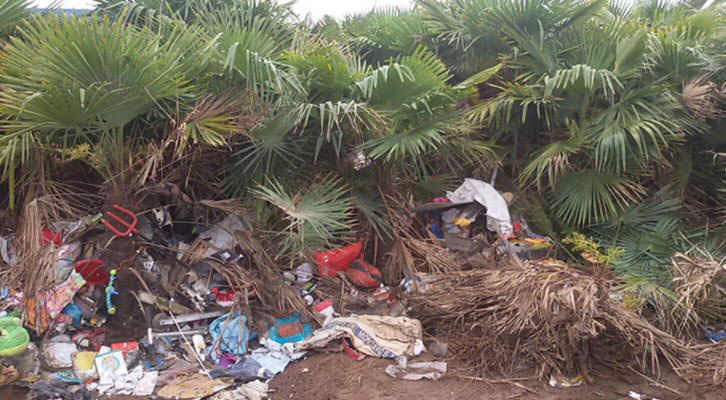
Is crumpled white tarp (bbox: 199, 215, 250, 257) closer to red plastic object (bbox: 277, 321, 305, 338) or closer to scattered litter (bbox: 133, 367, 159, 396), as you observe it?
red plastic object (bbox: 277, 321, 305, 338)

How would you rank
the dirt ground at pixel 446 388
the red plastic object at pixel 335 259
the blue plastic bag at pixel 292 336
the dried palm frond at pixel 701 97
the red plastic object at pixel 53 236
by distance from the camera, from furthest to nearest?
the dried palm frond at pixel 701 97 → the red plastic object at pixel 335 259 → the blue plastic bag at pixel 292 336 → the red plastic object at pixel 53 236 → the dirt ground at pixel 446 388

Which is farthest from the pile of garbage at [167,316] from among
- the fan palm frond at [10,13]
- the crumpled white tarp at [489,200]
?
the fan palm frond at [10,13]

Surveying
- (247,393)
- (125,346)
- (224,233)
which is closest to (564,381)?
(247,393)

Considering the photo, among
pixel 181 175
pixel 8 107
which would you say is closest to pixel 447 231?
pixel 181 175

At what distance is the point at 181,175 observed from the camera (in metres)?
4.43

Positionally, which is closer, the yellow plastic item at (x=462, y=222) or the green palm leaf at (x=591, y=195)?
the green palm leaf at (x=591, y=195)

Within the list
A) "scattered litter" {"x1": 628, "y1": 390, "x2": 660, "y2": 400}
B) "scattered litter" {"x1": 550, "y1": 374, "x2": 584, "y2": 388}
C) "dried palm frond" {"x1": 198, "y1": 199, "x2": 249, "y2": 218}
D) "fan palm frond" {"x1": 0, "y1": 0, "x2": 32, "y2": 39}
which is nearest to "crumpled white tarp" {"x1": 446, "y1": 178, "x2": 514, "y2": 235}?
"scattered litter" {"x1": 550, "y1": 374, "x2": 584, "y2": 388}

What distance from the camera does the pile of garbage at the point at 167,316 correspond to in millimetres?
3680

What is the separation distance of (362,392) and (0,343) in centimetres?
240

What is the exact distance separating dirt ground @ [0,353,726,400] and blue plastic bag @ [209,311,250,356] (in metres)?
0.45

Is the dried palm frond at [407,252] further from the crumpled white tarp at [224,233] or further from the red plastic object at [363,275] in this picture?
the crumpled white tarp at [224,233]

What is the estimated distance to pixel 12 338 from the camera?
11.8 ft

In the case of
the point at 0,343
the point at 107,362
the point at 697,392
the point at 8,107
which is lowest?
the point at 697,392

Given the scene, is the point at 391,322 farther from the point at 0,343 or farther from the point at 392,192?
the point at 0,343
